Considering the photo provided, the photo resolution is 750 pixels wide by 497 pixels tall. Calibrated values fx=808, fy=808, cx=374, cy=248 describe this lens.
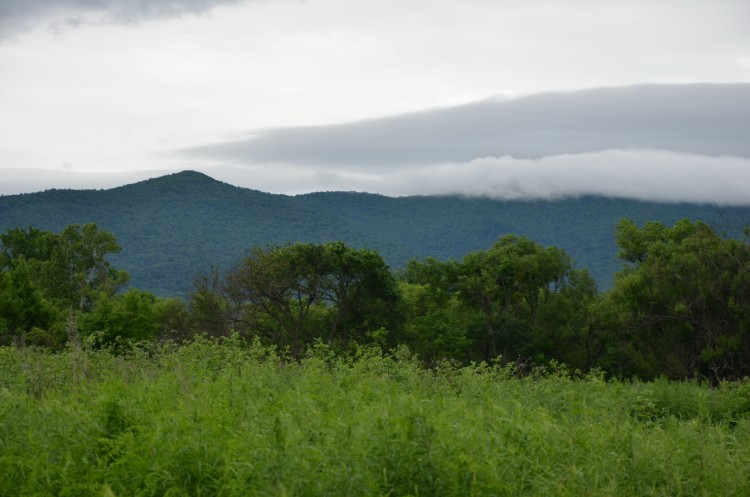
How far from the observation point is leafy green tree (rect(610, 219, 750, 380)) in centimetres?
A: 3466

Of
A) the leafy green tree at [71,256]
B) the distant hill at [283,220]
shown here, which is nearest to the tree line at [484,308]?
the leafy green tree at [71,256]

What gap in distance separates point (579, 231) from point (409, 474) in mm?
159479

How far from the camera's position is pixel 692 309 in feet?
118

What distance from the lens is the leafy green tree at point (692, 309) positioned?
3466 centimetres

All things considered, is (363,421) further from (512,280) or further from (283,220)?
(283,220)

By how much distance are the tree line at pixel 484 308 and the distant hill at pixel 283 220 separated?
63.2 metres

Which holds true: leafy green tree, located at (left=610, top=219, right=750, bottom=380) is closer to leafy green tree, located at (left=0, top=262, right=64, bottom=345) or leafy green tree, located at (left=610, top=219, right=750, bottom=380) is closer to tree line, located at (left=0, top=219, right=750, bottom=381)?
tree line, located at (left=0, top=219, right=750, bottom=381)

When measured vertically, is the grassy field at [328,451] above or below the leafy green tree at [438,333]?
above

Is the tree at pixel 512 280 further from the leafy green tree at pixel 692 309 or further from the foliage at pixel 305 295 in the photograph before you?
the leafy green tree at pixel 692 309

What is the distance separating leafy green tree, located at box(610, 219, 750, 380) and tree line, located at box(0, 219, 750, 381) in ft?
0.20

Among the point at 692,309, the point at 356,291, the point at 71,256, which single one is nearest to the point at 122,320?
the point at 356,291

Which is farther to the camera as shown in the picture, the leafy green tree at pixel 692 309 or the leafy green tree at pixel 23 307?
the leafy green tree at pixel 23 307

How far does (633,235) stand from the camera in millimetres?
50594

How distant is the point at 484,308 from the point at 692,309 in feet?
47.7
